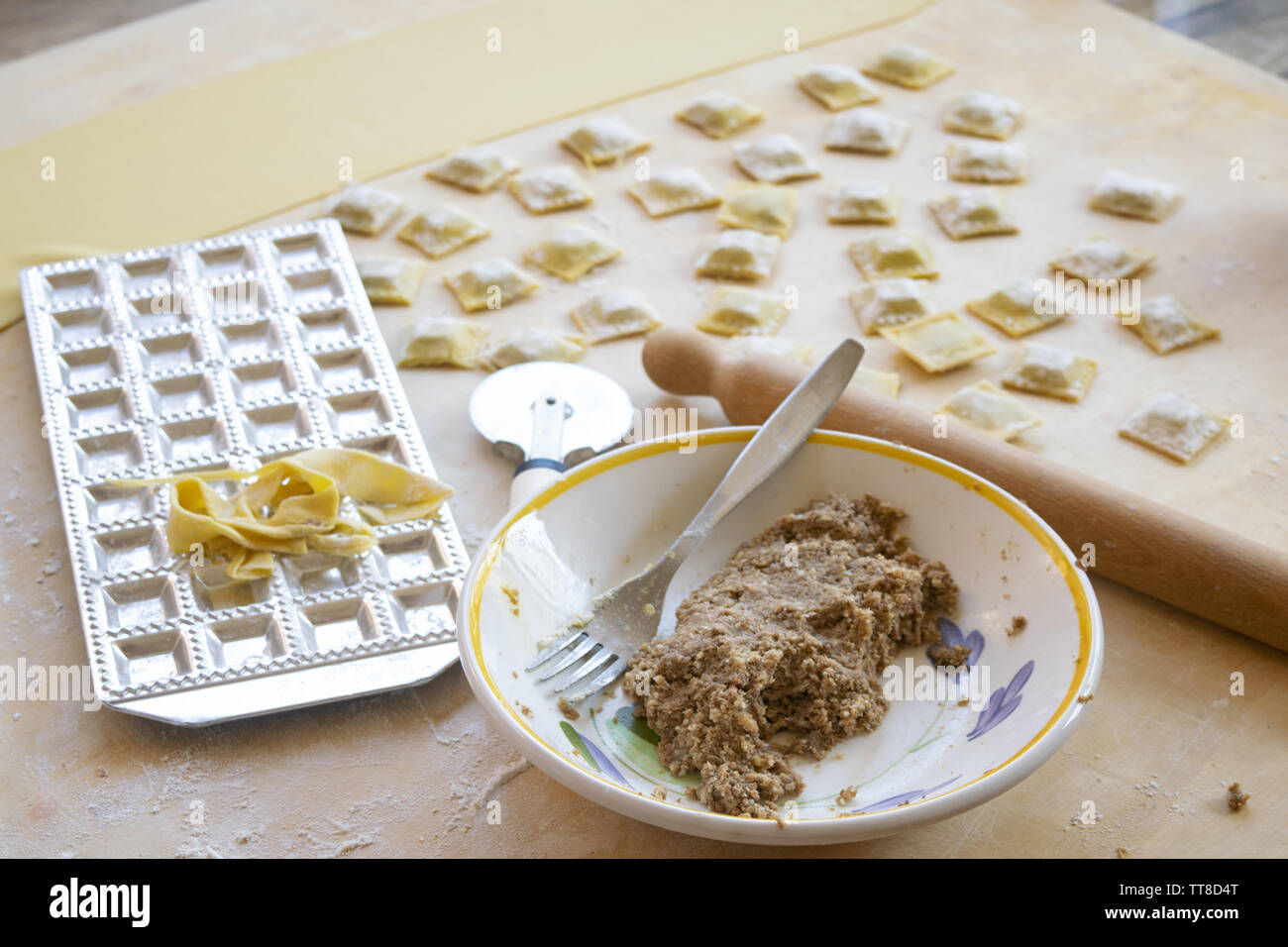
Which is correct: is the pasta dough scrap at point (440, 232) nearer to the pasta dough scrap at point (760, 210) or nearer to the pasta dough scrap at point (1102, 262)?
the pasta dough scrap at point (760, 210)

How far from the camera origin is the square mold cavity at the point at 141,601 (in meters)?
1.25

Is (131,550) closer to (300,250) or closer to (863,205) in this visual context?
(300,250)

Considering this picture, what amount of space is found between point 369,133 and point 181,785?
1441 mm

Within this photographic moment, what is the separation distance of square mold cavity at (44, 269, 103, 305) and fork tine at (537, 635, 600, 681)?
1.03 m

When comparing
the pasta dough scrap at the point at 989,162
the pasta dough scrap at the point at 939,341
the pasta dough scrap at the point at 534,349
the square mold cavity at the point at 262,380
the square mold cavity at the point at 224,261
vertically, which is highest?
the square mold cavity at the point at 224,261

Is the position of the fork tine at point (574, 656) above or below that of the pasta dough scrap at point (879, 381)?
above

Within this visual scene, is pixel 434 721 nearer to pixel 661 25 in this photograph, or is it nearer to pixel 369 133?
pixel 369 133

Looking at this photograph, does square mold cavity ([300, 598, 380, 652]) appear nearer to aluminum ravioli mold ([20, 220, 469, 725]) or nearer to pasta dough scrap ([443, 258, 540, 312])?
aluminum ravioli mold ([20, 220, 469, 725])

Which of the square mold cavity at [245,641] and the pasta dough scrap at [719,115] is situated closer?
the square mold cavity at [245,641]

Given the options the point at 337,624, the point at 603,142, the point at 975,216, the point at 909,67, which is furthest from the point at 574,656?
the point at 909,67

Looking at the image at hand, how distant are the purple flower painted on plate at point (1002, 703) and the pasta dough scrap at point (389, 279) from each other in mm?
1090

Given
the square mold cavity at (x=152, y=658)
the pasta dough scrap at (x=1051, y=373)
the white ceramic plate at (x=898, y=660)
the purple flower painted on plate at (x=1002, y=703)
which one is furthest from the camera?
the pasta dough scrap at (x=1051, y=373)

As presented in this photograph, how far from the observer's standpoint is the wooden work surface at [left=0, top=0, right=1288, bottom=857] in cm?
109

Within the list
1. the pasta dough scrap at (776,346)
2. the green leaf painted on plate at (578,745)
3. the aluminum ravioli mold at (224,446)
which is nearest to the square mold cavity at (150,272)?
the aluminum ravioli mold at (224,446)
